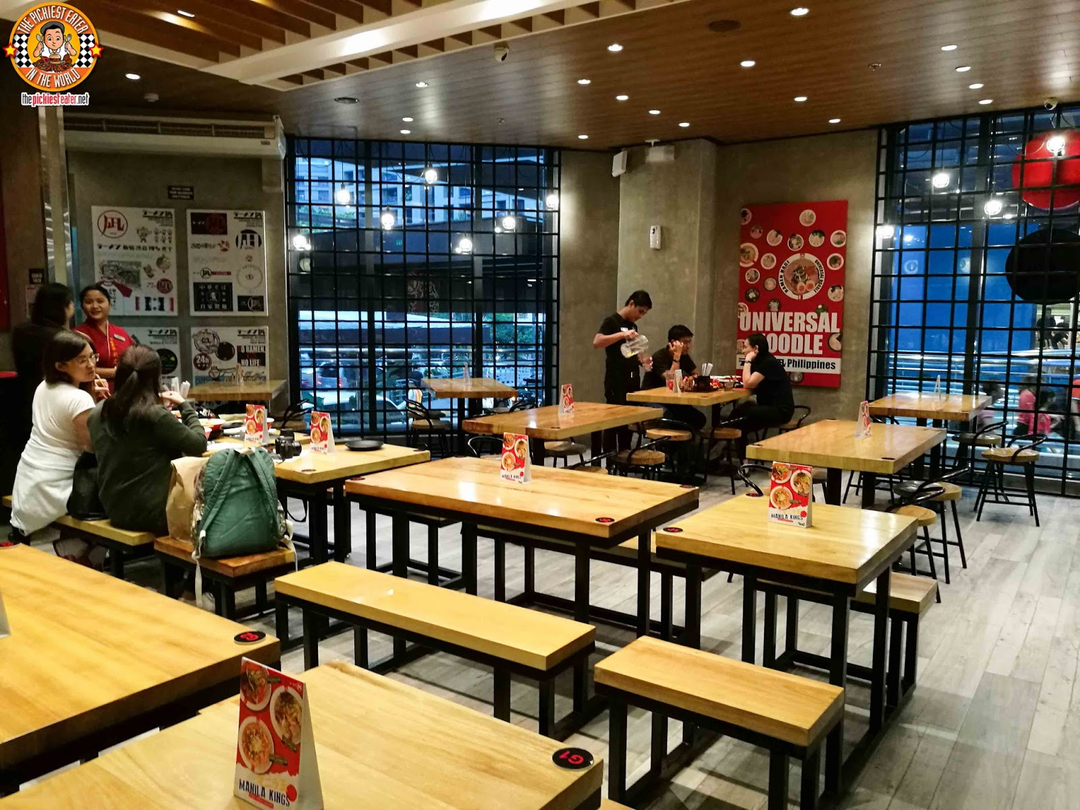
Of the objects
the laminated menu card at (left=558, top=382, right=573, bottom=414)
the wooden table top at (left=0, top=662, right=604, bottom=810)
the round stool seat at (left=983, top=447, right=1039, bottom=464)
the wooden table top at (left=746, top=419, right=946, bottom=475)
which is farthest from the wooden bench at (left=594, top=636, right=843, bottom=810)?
the round stool seat at (left=983, top=447, right=1039, bottom=464)

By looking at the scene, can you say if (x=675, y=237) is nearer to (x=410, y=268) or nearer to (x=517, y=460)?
(x=410, y=268)

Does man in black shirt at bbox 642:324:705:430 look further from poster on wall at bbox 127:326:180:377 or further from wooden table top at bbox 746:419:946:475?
poster on wall at bbox 127:326:180:377

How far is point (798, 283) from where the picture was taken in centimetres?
889

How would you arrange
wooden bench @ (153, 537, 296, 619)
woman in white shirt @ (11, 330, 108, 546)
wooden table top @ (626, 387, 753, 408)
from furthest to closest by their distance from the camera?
wooden table top @ (626, 387, 753, 408), woman in white shirt @ (11, 330, 108, 546), wooden bench @ (153, 537, 296, 619)

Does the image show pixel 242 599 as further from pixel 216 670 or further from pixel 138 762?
pixel 138 762

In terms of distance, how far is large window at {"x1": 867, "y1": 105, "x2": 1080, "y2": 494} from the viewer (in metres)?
7.49

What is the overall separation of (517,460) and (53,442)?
8.06ft

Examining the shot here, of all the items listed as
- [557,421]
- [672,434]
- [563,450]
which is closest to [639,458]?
[563,450]

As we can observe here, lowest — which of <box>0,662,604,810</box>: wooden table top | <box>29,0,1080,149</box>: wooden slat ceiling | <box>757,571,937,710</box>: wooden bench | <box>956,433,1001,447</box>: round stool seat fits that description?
<box>757,571,937,710</box>: wooden bench

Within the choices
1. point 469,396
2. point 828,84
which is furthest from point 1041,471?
point 469,396

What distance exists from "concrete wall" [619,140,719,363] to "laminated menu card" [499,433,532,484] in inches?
233

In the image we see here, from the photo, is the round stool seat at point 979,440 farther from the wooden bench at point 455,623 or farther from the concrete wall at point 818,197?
the wooden bench at point 455,623

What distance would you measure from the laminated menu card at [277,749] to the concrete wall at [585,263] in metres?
8.81

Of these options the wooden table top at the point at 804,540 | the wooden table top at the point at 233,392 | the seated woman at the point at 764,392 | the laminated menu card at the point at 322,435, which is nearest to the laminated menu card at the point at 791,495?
the wooden table top at the point at 804,540
